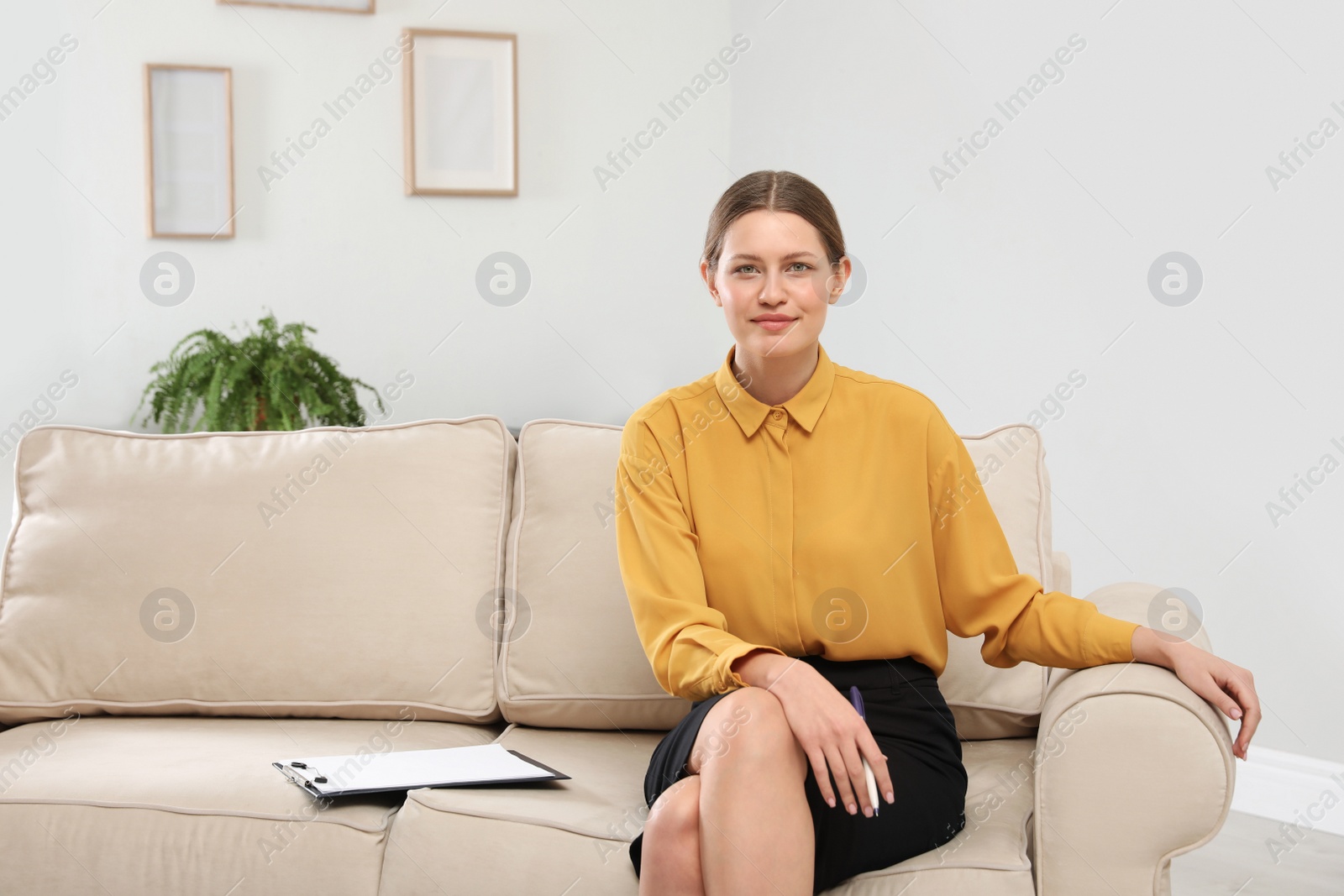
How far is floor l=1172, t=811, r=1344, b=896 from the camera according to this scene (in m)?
1.96

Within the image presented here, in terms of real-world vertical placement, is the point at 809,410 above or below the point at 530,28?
below

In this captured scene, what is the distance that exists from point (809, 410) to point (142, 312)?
8.00 feet

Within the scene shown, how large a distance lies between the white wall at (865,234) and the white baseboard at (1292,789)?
43 millimetres

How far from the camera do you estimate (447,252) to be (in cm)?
331

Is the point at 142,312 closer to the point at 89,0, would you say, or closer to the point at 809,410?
the point at 89,0

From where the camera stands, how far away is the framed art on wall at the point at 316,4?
3125 millimetres

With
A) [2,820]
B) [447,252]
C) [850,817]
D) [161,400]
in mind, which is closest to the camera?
[850,817]

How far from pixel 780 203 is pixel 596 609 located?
2.22 feet

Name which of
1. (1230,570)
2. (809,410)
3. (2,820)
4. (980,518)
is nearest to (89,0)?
(2,820)

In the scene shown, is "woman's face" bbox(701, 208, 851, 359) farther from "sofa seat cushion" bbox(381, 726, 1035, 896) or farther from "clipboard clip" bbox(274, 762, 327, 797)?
"clipboard clip" bbox(274, 762, 327, 797)

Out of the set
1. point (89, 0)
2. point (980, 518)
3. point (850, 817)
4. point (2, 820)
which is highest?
point (89, 0)

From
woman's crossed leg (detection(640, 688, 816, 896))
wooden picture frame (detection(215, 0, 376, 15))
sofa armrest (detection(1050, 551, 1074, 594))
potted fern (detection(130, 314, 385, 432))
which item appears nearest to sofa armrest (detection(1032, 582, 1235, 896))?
woman's crossed leg (detection(640, 688, 816, 896))

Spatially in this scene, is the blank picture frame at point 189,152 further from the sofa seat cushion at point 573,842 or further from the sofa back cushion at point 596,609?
the sofa seat cushion at point 573,842

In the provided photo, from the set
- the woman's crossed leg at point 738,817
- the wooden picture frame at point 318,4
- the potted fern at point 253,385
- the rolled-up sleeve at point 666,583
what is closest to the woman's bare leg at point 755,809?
the woman's crossed leg at point 738,817
